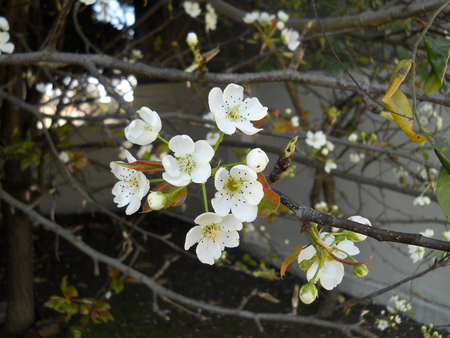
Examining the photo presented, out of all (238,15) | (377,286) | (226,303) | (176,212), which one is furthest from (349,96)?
(176,212)

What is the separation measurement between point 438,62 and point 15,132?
2050 mm

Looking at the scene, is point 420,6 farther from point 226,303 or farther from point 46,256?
point 46,256

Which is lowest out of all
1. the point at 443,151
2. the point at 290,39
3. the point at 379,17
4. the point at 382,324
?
the point at 382,324

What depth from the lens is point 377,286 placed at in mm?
2119

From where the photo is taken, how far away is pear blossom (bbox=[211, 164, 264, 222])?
1.61 ft

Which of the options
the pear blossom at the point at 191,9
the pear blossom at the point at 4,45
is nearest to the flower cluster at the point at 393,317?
the pear blossom at the point at 4,45

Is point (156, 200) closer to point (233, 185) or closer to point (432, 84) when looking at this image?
point (233, 185)

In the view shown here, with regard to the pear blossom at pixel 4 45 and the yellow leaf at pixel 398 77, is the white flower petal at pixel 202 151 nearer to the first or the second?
the yellow leaf at pixel 398 77

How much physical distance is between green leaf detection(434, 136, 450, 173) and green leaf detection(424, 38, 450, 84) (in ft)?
0.47

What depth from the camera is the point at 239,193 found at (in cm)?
52

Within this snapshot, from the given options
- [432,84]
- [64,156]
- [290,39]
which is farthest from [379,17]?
[64,156]

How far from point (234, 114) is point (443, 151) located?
11.6 inches

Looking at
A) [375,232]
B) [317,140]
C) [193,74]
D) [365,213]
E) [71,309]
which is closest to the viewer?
[375,232]

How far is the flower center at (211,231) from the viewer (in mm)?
581
